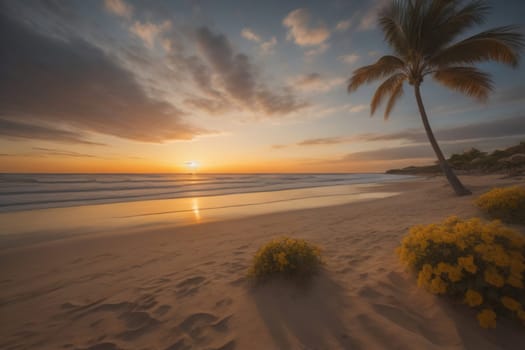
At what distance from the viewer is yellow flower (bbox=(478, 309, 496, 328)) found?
5.49ft

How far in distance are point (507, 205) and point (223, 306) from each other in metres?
5.75

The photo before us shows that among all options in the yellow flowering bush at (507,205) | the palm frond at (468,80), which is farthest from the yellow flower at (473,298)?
the palm frond at (468,80)

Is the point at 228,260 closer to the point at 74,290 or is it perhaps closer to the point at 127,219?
the point at 74,290

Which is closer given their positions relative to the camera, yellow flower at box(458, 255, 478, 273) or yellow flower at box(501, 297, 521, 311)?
yellow flower at box(501, 297, 521, 311)

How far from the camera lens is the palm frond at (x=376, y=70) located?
29.5ft

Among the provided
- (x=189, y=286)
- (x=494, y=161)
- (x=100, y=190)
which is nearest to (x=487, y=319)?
(x=189, y=286)

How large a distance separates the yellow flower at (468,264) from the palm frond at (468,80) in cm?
1037

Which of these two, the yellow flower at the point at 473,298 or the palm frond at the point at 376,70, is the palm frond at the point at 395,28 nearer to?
the palm frond at the point at 376,70

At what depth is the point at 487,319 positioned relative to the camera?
1.68 metres

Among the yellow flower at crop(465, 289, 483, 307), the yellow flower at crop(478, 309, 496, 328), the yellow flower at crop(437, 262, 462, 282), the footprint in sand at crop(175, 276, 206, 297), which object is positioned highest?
A: the yellow flower at crop(437, 262, 462, 282)

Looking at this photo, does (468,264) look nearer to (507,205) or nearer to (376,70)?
(507,205)

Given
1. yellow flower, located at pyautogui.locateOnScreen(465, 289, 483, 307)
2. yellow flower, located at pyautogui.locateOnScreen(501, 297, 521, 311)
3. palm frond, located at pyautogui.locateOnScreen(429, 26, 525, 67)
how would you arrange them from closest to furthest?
yellow flower, located at pyautogui.locateOnScreen(501, 297, 521, 311), yellow flower, located at pyautogui.locateOnScreen(465, 289, 483, 307), palm frond, located at pyautogui.locateOnScreen(429, 26, 525, 67)

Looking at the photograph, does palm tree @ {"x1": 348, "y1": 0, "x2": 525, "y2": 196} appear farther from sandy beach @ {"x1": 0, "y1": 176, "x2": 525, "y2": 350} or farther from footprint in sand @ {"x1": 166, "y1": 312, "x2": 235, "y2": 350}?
footprint in sand @ {"x1": 166, "y1": 312, "x2": 235, "y2": 350}

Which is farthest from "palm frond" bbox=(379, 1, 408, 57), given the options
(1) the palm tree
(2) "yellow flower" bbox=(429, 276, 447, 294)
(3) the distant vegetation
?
(3) the distant vegetation
